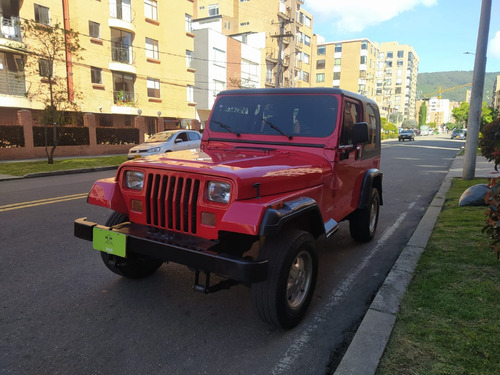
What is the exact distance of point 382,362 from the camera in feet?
8.30

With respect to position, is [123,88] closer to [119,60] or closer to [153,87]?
[119,60]

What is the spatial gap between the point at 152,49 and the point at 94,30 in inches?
208

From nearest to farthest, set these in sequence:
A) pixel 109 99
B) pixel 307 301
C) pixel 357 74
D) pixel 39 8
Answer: pixel 307 301 < pixel 39 8 < pixel 109 99 < pixel 357 74

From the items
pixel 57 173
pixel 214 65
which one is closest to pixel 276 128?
pixel 57 173

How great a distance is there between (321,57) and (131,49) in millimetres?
60222

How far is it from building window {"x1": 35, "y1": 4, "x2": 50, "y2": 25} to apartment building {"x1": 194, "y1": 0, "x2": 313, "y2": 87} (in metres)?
27.6

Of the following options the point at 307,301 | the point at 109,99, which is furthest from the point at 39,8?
the point at 307,301

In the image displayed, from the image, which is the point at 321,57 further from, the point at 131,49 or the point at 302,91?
the point at 302,91

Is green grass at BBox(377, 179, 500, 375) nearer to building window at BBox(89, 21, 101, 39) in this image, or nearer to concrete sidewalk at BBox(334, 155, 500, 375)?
concrete sidewalk at BBox(334, 155, 500, 375)

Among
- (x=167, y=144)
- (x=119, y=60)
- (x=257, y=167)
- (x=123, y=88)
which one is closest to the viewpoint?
(x=257, y=167)

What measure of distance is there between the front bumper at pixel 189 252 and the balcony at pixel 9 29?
78.6ft

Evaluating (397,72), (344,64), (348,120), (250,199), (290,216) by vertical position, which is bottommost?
(290,216)

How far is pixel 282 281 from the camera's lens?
277cm

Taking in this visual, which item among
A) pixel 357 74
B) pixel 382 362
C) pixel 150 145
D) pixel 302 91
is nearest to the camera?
pixel 382 362
